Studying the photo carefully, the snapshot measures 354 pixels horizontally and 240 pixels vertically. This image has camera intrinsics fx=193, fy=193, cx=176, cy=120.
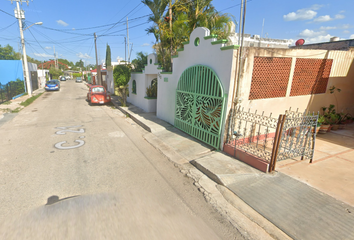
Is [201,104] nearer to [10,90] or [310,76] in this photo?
[310,76]

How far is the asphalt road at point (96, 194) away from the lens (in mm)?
3100

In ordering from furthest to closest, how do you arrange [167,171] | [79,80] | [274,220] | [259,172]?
1. [79,80]
2. [167,171]
3. [259,172]
4. [274,220]

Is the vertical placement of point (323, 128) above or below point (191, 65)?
below

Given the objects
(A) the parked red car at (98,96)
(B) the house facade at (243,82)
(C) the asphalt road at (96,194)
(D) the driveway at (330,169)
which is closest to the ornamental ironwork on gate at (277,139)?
(D) the driveway at (330,169)

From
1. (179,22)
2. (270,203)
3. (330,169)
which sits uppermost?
(179,22)

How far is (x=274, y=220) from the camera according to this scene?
133 inches

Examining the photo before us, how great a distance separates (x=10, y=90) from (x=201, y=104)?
62.6ft

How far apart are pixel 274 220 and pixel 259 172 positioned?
1.61 meters

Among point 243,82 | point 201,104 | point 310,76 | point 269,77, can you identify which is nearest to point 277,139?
point 243,82

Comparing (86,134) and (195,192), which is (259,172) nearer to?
(195,192)

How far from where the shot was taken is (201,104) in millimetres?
6914

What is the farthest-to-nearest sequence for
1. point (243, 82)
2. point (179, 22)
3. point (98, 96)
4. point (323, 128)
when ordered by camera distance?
point (98, 96), point (179, 22), point (323, 128), point (243, 82)

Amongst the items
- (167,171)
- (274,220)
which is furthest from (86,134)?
(274,220)

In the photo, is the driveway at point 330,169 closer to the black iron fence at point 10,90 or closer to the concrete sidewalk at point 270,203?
the concrete sidewalk at point 270,203
